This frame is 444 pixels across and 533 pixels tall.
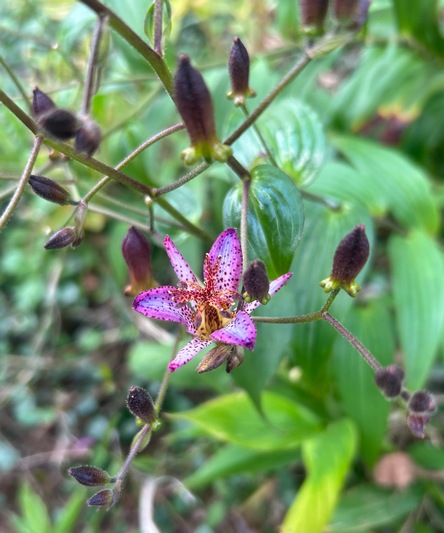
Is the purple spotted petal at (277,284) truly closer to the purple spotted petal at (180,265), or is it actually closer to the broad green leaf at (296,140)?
the purple spotted petal at (180,265)

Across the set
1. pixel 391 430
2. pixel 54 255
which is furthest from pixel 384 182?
pixel 54 255

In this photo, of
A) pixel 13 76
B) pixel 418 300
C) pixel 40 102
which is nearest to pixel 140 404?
pixel 40 102

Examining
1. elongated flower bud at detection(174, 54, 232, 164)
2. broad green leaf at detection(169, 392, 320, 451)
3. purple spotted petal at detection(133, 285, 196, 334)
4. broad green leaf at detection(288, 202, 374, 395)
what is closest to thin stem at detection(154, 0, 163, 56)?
elongated flower bud at detection(174, 54, 232, 164)

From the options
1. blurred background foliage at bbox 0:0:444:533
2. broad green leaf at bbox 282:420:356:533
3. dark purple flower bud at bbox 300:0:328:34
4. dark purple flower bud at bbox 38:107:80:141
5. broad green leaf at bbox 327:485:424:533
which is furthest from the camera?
broad green leaf at bbox 327:485:424:533

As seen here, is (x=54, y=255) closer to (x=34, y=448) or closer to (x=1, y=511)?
(x=34, y=448)

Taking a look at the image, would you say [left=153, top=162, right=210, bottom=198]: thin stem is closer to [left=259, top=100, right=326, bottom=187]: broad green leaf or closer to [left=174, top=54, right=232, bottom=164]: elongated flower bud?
[left=174, top=54, right=232, bottom=164]: elongated flower bud

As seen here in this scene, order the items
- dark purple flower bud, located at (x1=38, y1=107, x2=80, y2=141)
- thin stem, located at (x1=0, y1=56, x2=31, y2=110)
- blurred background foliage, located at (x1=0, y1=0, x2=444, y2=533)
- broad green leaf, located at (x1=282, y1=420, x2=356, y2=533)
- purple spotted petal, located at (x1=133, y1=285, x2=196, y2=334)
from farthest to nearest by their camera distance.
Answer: broad green leaf, located at (x1=282, y1=420, x2=356, y2=533) < blurred background foliage, located at (x1=0, y1=0, x2=444, y2=533) < thin stem, located at (x1=0, y1=56, x2=31, y2=110) < purple spotted petal, located at (x1=133, y1=285, x2=196, y2=334) < dark purple flower bud, located at (x1=38, y1=107, x2=80, y2=141)
